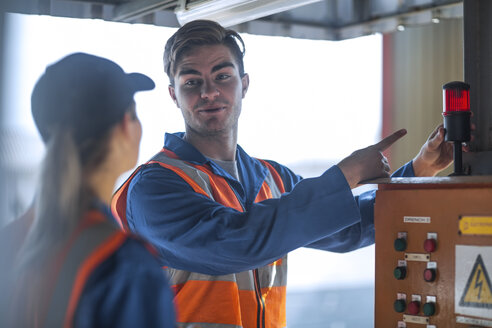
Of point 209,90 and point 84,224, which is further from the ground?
point 209,90

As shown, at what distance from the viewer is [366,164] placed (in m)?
1.83

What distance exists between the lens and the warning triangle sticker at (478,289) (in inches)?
61.2

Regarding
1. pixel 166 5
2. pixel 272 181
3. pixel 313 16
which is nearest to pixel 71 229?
pixel 272 181

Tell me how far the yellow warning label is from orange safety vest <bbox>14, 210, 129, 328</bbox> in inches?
40.4

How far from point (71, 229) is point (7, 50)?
0.48 m

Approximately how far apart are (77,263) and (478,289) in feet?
3.60

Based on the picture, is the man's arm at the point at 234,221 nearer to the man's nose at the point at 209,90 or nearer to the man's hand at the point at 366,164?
the man's hand at the point at 366,164

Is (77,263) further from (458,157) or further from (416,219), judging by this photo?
(458,157)

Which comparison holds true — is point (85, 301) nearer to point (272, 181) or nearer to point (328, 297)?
point (272, 181)

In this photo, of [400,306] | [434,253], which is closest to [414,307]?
[400,306]

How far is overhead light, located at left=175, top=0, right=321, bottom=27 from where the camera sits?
2240mm

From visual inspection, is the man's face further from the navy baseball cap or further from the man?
the navy baseball cap

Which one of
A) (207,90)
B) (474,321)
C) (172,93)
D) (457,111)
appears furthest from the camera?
(172,93)

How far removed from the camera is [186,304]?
2018mm
